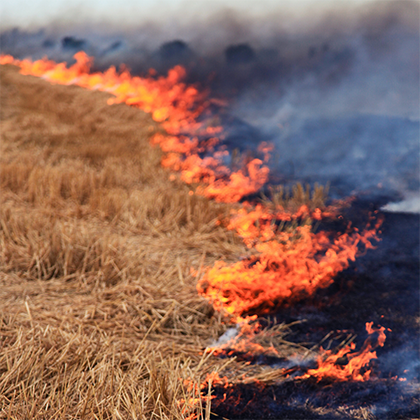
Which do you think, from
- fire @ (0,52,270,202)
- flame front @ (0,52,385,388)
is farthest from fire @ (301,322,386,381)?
fire @ (0,52,270,202)

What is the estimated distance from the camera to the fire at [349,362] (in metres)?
1.99

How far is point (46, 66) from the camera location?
28.6 feet

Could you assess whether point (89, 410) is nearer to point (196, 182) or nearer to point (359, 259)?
point (359, 259)

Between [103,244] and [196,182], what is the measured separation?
248 cm

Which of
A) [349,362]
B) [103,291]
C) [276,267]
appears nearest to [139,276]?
[103,291]

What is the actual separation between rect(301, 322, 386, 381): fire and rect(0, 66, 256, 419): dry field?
1.88 ft

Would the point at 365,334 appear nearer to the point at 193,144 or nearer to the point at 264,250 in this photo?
the point at 264,250

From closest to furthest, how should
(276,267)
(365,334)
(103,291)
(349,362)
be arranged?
(349,362) < (365,334) < (103,291) < (276,267)

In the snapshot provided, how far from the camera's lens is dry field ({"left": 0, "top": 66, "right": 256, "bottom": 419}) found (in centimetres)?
171

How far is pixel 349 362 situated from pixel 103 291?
66.4 inches

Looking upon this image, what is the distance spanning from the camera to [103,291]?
2.62 m

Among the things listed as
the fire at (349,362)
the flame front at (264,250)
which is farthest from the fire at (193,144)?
the fire at (349,362)

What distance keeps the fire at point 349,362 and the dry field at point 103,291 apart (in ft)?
1.88

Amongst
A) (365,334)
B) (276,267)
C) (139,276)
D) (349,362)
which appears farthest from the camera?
(276,267)
